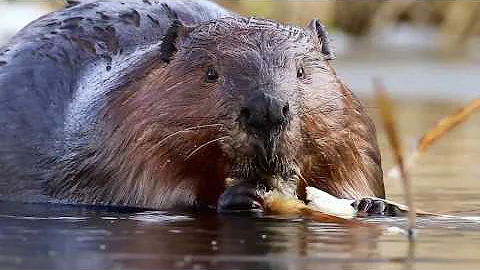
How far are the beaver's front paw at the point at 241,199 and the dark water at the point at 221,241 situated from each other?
0.08m

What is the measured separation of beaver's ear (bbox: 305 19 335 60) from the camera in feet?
21.6

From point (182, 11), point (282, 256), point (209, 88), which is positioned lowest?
point (282, 256)

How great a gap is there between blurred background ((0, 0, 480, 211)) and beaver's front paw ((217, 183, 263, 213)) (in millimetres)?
785

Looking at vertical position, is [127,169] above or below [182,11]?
below

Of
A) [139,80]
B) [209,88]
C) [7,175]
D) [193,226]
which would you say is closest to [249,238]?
[193,226]

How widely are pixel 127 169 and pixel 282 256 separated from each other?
173cm

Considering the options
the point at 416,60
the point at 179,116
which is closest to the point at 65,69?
the point at 179,116

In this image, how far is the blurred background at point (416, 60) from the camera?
27.5 feet

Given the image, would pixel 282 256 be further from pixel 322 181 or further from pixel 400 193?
pixel 400 193

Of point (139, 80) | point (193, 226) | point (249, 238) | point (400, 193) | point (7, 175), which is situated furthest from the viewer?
point (400, 193)

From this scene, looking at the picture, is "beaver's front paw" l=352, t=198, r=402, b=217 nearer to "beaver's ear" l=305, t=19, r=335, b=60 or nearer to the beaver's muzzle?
the beaver's muzzle

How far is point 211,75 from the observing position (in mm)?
6184

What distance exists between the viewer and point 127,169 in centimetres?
646

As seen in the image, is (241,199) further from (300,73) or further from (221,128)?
(300,73)
